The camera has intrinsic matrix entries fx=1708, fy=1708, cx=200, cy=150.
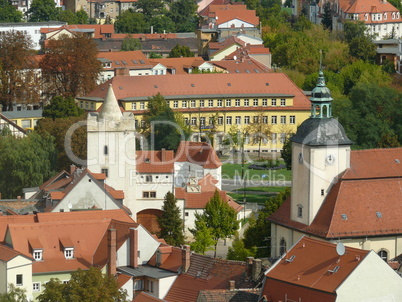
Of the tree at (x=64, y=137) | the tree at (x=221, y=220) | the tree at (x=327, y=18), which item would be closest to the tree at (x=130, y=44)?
the tree at (x=327, y=18)

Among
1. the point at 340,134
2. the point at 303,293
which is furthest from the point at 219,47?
the point at 303,293

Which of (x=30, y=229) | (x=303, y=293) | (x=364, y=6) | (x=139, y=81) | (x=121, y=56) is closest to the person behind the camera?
(x=303, y=293)

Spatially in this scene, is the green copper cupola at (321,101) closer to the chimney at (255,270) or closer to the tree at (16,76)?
the chimney at (255,270)

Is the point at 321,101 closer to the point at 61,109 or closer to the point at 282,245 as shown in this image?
the point at 282,245

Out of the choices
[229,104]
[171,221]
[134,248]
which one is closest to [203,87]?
[229,104]

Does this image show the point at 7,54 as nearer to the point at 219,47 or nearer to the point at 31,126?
the point at 31,126
